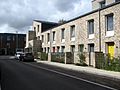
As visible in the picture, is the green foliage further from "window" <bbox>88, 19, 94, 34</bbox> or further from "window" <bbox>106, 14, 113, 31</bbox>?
"window" <bbox>88, 19, 94, 34</bbox>

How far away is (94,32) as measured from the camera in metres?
31.5

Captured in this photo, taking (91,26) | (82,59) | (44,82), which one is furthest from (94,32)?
(44,82)

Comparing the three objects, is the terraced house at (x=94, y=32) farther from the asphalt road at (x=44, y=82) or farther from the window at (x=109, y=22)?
the asphalt road at (x=44, y=82)

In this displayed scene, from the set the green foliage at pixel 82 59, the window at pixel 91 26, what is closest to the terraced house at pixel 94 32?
the window at pixel 91 26

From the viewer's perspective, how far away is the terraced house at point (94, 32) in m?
27.3

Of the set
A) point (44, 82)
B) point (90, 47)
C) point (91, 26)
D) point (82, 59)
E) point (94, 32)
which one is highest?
point (91, 26)

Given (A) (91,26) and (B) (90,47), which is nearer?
(B) (90,47)

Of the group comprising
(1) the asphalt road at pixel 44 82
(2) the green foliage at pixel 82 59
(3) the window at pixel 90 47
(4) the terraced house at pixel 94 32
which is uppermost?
(4) the terraced house at pixel 94 32

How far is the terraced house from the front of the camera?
1074 inches

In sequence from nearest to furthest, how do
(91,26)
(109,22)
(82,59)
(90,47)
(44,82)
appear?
(44,82) < (109,22) < (82,59) < (90,47) < (91,26)

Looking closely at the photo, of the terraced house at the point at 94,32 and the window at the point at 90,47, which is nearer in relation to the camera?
the terraced house at the point at 94,32

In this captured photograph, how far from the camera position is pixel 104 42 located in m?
29.2

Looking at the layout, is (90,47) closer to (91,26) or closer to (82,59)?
(91,26)

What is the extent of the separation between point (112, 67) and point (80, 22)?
14.4 m
